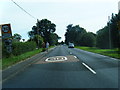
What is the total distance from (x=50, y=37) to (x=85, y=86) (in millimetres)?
89786

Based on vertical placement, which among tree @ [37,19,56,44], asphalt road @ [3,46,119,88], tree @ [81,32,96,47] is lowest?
asphalt road @ [3,46,119,88]

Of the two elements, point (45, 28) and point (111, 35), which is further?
point (45, 28)

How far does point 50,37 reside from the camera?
95.6 metres

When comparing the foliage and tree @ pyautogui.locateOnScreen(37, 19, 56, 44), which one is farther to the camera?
tree @ pyautogui.locateOnScreen(37, 19, 56, 44)

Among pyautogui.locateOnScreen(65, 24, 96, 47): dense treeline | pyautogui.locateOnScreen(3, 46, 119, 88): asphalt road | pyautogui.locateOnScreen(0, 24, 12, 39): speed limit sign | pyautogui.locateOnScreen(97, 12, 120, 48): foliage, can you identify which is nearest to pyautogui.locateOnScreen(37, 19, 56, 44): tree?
pyautogui.locateOnScreen(65, 24, 96, 47): dense treeline

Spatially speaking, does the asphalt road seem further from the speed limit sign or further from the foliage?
the foliage

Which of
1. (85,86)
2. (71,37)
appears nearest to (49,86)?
(85,86)

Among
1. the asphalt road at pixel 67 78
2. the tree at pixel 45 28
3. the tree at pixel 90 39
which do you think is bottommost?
the asphalt road at pixel 67 78

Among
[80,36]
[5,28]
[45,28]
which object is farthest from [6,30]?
[80,36]

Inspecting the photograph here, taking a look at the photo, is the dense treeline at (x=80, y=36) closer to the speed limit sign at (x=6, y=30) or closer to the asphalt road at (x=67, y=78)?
the speed limit sign at (x=6, y=30)

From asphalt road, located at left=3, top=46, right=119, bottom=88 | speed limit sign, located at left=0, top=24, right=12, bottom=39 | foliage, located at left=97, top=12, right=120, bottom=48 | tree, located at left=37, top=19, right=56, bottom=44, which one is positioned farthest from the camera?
tree, located at left=37, top=19, right=56, bottom=44

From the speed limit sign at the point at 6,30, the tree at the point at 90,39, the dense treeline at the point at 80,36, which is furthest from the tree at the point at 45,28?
the speed limit sign at the point at 6,30

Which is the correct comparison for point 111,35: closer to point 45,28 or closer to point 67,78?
point 67,78

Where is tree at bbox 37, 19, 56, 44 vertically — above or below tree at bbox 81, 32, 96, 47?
above
